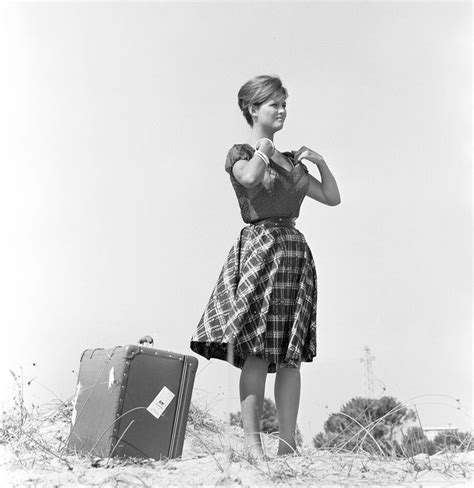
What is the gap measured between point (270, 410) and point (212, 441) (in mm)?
17981

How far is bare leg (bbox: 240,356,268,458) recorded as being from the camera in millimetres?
3576

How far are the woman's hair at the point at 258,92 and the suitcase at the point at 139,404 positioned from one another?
139 centimetres

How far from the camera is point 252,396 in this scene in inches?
143

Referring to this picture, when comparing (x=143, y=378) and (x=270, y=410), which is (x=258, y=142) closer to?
(x=143, y=378)

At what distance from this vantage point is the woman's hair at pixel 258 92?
3.95 meters

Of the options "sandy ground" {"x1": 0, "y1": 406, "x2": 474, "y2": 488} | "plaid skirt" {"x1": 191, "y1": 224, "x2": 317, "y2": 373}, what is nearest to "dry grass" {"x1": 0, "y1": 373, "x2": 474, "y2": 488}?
"sandy ground" {"x1": 0, "y1": 406, "x2": 474, "y2": 488}

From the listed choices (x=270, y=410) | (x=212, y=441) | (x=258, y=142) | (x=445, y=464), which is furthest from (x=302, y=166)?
(x=270, y=410)

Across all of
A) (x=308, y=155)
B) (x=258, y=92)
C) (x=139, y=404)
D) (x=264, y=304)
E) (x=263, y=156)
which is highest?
(x=258, y=92)

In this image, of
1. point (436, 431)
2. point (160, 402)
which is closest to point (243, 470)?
point (160, 402)

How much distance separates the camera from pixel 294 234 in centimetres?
389

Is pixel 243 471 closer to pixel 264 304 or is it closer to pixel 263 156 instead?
pixel 264 304

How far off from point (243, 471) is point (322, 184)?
1690 millimetres

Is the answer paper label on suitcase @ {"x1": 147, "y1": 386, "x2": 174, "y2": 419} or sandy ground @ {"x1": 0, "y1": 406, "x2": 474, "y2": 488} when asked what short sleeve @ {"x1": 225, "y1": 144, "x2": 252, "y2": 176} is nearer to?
paper label on suitcase @ {"x1": 147, "y1": 386, "x2": 174, "y2": 419}

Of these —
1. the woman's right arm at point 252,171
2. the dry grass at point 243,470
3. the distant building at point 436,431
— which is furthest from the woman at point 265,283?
the distant building at point 436,431
